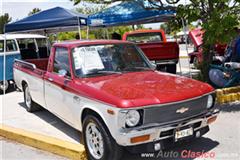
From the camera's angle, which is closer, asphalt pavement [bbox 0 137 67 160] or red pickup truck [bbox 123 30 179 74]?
asphalt pavement [bbox 0 137 67 160]

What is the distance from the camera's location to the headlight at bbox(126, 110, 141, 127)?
4012 millimetres

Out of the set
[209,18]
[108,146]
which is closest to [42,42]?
[209,18]

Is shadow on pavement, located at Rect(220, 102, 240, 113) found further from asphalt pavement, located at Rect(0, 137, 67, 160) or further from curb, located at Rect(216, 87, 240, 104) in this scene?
asphalt pavement, located at Rect(0, 137, 67, 160)

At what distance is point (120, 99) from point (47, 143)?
1907 mm

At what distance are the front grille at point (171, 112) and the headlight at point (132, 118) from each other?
10 cm

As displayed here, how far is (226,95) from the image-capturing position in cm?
760

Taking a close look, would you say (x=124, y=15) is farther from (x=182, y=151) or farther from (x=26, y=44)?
(x=182, y=151)

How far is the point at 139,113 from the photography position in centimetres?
405

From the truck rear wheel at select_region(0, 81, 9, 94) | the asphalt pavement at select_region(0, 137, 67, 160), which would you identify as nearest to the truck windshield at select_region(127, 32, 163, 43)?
the truck rear wheel at select_region(0, 81, 9, 94)

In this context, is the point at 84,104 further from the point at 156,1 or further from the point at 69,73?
the point at 156,1

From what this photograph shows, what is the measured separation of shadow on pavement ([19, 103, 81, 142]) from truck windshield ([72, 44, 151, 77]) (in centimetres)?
132

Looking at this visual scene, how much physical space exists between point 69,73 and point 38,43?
8.25m

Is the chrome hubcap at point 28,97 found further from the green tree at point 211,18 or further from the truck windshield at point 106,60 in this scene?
the green tree at point 211,18

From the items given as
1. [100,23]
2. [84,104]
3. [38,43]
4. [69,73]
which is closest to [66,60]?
[69,73]
